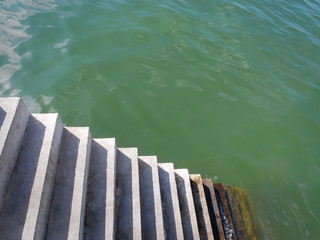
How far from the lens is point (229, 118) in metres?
8.18

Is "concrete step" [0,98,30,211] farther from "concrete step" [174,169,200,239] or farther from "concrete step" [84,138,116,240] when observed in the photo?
"concrete step" [174,169,200,239]

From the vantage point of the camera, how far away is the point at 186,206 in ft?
17.1

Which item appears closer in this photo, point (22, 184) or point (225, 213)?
point (22, 184)

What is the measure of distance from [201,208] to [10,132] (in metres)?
3.86

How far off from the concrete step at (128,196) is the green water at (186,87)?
7.19ft

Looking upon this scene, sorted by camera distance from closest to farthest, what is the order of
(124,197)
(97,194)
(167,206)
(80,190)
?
(80,190) → (97,194) → (124,197) → (167,206)

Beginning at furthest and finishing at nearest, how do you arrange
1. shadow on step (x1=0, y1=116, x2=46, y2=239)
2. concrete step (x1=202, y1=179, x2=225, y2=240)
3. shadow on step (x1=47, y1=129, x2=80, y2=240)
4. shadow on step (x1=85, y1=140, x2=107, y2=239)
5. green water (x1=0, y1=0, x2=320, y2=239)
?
green water (x1=0, y1=0, x2=320, y2=239)
concrete step (x1=202, y1=179, x2=225, y2=240)
shadow on step (x1=85, y1=140, x2=107, y2=239)
shadow on step (x1=47, y1=129, x2=80, y2=240)
shadow on step (x1=0, y1=116, x2=46, y2=239)

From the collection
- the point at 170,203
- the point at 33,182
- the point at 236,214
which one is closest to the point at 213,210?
the point at 236,214

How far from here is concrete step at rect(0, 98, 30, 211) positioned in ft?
10.5

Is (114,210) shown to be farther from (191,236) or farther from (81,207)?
(191,236)

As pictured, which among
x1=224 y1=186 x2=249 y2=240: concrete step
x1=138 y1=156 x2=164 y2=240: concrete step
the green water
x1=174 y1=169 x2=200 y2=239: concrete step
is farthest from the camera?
the green water

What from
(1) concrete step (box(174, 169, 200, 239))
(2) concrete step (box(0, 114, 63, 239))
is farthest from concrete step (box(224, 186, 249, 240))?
(2) concrete step (box(0, 114, 63, 239))

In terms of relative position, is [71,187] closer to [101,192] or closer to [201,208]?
[101,192]

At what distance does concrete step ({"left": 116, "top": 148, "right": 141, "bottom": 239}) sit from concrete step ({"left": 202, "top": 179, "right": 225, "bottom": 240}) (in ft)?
6.71
